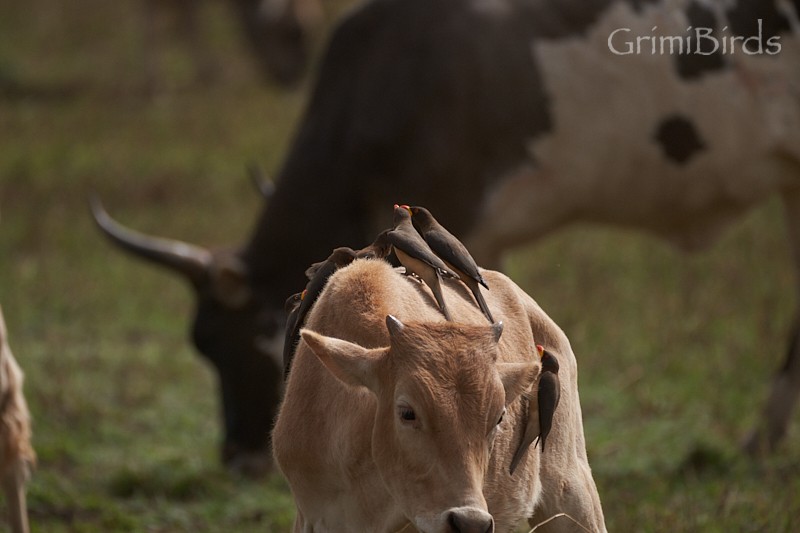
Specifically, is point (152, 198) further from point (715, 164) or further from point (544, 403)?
point (544, 403)

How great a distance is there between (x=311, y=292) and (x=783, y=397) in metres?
3.60

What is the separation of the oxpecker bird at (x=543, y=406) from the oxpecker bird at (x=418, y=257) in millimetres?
272

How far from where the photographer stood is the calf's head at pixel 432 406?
3031mm

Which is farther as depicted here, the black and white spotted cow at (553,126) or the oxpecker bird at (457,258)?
the black and white spotted cow at (553,126)

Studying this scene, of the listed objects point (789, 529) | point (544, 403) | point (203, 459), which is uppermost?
point (544, 403)

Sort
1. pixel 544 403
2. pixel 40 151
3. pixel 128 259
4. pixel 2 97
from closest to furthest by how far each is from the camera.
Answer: pixel 544 403, pixel 128 259, pixel 40 151, pixel 2 97

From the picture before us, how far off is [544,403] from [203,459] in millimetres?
3707

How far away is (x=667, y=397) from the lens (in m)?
7.38

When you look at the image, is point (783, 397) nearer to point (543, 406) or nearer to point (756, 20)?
point (756, 20)

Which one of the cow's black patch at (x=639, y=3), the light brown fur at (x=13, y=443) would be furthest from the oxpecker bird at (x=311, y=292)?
the cow's black patch at (x=639, y=3)

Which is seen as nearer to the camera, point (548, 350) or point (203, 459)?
point (548, 350)

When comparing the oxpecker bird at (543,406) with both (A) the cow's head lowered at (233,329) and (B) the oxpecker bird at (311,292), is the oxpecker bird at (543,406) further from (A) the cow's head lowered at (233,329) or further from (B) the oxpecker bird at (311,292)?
(A) the cow's head lowered at (233,329)

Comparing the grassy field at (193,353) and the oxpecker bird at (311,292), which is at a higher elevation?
the oxpecker bird at (311,292)

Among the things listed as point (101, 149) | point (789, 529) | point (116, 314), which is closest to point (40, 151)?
point (101, 149)
